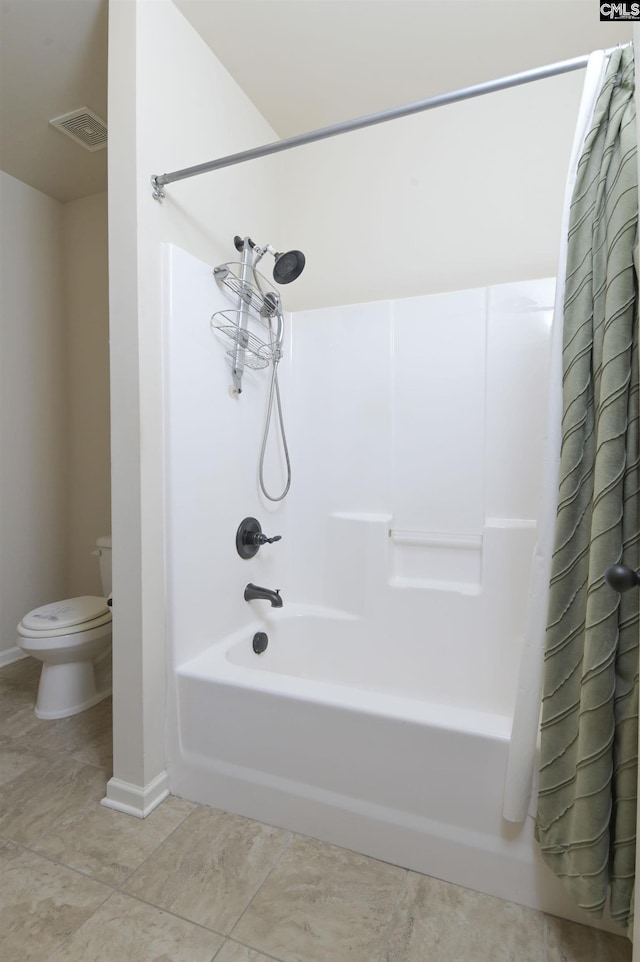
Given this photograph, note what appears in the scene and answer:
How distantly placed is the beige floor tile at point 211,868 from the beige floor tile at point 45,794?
376 millimetres

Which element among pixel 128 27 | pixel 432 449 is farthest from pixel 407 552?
pixel 128 27

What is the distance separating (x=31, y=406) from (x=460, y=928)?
2.93 metres

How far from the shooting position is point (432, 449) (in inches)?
79.3

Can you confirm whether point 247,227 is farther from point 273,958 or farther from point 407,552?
point 273,958

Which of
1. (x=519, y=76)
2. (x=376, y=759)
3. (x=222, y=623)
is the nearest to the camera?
(x=519, y=76)

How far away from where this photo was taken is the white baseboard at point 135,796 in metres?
1.48

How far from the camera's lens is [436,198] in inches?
83.4

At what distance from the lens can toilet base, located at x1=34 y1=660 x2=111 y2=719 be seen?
210cm

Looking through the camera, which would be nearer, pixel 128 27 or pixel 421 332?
pixel 128 27

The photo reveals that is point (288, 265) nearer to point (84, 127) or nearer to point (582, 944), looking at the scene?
point (84, 127)

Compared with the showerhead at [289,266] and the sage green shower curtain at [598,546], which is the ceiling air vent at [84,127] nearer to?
the showerhead at [289,266]

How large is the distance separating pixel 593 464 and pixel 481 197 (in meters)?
1.55

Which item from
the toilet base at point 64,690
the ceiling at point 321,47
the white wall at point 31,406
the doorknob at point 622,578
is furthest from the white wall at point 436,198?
the toilet base at point 64,690

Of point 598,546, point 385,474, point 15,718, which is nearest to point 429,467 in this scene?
point 385,474
